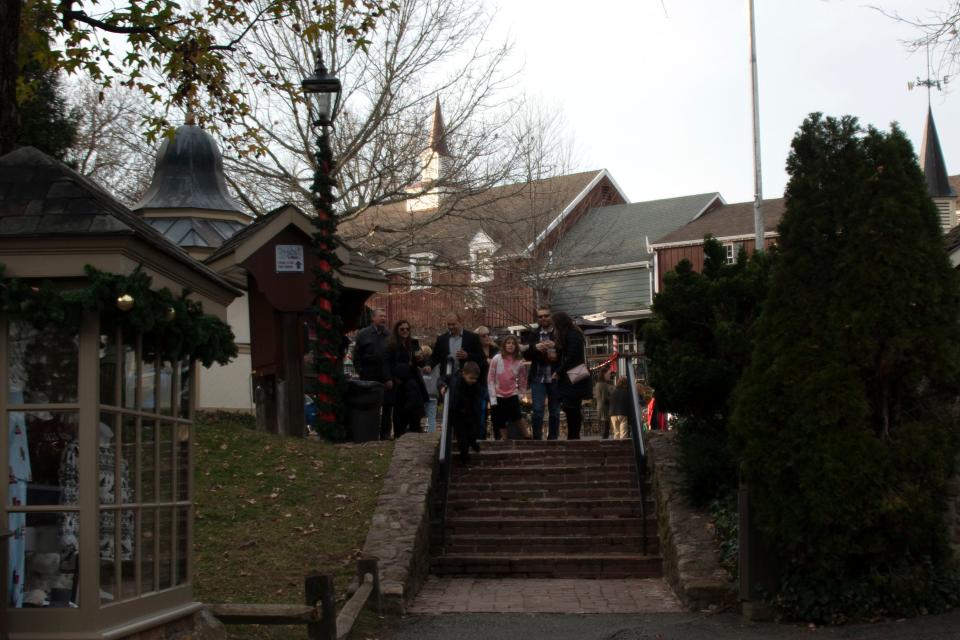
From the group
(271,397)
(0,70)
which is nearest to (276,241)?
(271,397)

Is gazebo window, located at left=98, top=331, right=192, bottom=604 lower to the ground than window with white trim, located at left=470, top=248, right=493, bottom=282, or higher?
lower

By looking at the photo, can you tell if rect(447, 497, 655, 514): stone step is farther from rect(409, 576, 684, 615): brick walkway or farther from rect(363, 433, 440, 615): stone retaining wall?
rect(409, 576, 684, 615): brick walkway

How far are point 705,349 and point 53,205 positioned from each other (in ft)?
26.0

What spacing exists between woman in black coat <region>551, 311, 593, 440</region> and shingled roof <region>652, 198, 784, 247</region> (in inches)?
1076

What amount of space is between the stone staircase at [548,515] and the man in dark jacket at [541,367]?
95cm

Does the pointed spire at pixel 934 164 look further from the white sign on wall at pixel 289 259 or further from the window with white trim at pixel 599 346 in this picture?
the white sign on wall at pixel 289 259

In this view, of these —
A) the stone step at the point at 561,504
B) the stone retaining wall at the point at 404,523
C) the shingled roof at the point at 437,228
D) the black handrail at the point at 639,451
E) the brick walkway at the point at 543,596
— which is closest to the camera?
the brick walkway at the point at 543,596

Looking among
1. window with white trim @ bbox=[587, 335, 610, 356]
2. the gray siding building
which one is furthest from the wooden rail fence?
window with white trim @ bbox=[587, 335, 610, 356]

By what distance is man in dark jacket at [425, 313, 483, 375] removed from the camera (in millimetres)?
15922

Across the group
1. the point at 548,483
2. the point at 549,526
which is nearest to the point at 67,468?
the point at 549,526

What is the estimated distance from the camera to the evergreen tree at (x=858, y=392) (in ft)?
30.7

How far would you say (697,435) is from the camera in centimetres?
1309

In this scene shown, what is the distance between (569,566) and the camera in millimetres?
12758

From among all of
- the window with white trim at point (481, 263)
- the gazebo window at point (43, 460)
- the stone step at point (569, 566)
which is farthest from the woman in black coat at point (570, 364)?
the window with white trim at point (481, 263)
